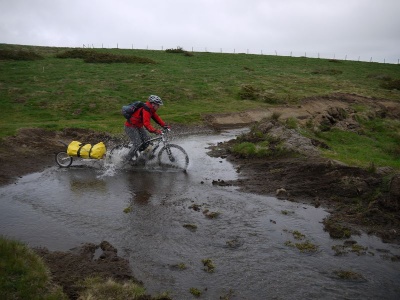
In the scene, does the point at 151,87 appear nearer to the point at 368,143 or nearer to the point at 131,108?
the point at 368,143

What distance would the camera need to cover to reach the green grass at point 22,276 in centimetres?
540

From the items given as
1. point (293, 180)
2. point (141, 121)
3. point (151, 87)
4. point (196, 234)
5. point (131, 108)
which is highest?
point (151, 87)

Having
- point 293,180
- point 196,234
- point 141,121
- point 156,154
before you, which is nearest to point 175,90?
point 156,154

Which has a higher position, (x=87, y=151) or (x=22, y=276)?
(x=87, y=151)

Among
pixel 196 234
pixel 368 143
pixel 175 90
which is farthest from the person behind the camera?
pixel 175 90

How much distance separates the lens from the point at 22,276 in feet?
18.7

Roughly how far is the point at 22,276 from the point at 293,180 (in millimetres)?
9358

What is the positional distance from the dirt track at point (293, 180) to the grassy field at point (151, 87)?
5.86 feet

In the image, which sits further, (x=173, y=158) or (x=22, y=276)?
(x=173, y=158)

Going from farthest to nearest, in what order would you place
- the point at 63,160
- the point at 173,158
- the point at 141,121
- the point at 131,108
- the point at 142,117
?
the point at 63,160 → the point at 173,158 → the point at 141,121 → the point at 142,117 → the point at 131,108

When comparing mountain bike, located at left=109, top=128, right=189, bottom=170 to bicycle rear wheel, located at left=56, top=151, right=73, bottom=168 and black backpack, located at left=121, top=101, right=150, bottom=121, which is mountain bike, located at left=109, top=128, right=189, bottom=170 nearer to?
black backpack, located at left=121, top=101, right=150, bottom=121

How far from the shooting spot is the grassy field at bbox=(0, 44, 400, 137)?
24767mm

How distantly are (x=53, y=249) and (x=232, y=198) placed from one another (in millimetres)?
5600

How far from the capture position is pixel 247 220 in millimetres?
9711
